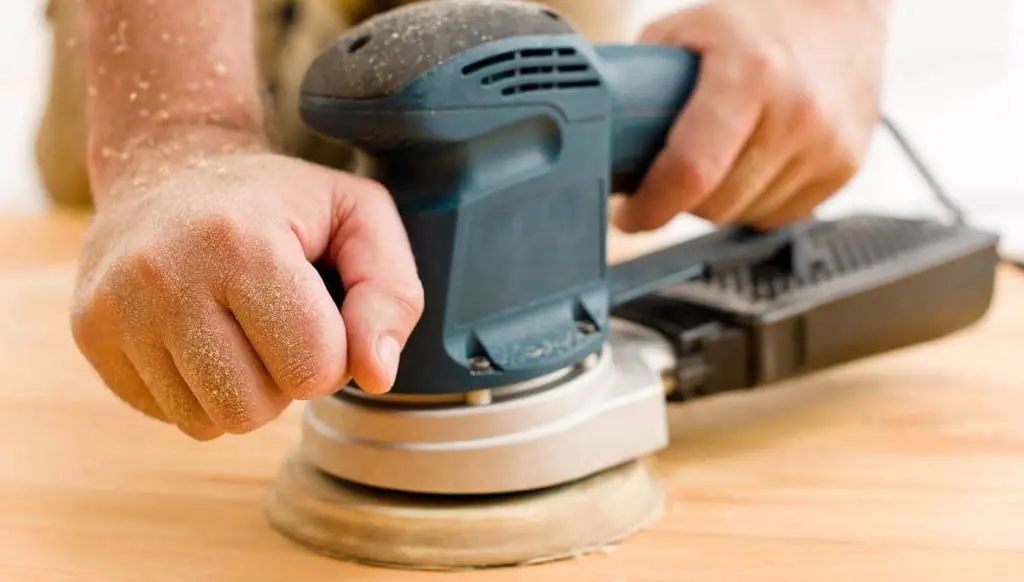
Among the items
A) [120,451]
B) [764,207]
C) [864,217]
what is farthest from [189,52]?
[864,217]

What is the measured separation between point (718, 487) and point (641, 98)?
0.25m

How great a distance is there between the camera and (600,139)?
0.69 metres

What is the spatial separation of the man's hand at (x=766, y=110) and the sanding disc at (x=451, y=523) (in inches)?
8.7

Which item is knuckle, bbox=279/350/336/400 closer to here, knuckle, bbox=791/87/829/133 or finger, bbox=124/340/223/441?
finger, bbox=124/340/223/441

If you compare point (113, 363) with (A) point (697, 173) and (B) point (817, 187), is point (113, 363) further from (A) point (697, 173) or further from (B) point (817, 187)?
(B) point (817, 187)

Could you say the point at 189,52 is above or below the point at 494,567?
above

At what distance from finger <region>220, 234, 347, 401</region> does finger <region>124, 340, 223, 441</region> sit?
3cm

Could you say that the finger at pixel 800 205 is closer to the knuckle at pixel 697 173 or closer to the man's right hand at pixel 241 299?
the knuckle at pixel 697 173

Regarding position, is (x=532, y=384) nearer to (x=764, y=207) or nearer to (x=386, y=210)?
(x=386, y=210)

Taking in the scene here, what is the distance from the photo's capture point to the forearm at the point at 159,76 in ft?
2.18

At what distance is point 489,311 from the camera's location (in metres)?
0.64

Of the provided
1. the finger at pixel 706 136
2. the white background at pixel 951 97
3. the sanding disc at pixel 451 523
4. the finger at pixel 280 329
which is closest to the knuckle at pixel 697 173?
the finger at pixel 706 136

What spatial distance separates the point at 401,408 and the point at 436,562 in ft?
0.28

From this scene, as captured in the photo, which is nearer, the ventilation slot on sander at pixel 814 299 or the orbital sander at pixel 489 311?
the orbital sander at pixel 489 311
